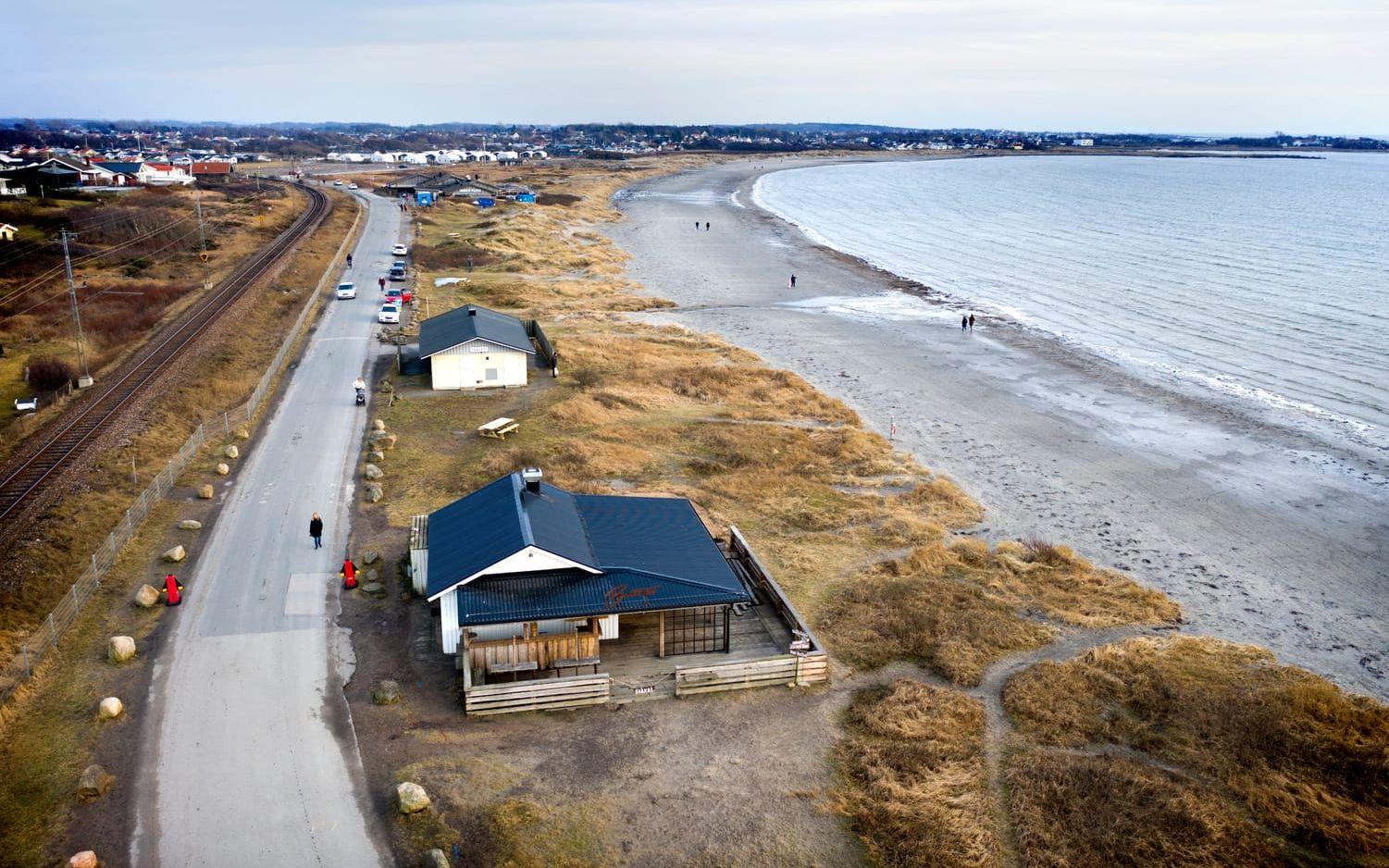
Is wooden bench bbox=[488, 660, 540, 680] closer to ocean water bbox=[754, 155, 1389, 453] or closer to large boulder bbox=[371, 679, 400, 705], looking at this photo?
large boulder bbox=[371, 679, 400, 705]

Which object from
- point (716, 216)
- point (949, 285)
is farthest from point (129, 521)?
point (716, 216)

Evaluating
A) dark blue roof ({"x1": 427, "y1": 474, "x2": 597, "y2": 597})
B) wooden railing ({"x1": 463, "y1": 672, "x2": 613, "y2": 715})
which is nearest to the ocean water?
dark blue roof ({"x1": 427, "y1": 474, "x2": 597, "y2": 597})

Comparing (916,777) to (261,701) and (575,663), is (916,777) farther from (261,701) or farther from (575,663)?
(261,701)

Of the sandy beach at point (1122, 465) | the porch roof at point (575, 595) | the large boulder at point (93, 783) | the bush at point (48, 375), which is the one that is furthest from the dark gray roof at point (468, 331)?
the large boulder at point (93, 783)

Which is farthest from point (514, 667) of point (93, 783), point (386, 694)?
point (93, 783)

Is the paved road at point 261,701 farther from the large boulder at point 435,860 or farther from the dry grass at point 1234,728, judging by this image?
the dry grass at point 1234,728

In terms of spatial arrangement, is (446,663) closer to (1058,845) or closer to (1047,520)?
(1058,845)
